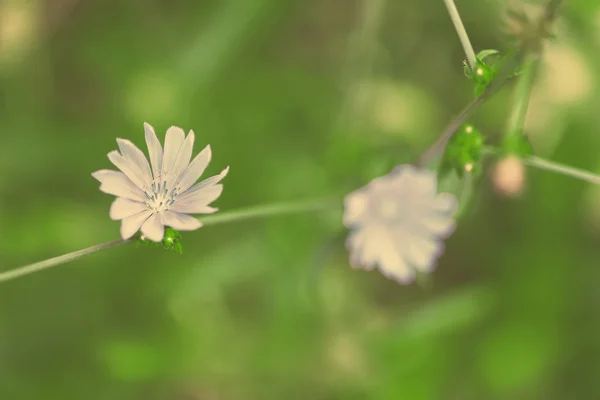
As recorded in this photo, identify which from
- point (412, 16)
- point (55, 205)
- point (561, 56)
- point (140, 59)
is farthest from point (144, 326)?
point (561, 56)

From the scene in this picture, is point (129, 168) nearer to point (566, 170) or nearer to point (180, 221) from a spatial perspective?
point (180, 221)

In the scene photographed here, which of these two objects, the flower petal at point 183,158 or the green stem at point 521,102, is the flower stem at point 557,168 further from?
the flower petal at point 183,158

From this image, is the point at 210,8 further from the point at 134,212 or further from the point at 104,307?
the point at 134,212

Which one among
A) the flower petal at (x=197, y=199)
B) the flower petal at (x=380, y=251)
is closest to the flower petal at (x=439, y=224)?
the flower petal at (x=380, y=251)

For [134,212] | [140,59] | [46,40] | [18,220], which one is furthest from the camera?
[46,40]

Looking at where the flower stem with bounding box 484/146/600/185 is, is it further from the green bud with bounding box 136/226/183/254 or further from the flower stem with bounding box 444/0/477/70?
the green bud with bounding box 136/226/183/254
